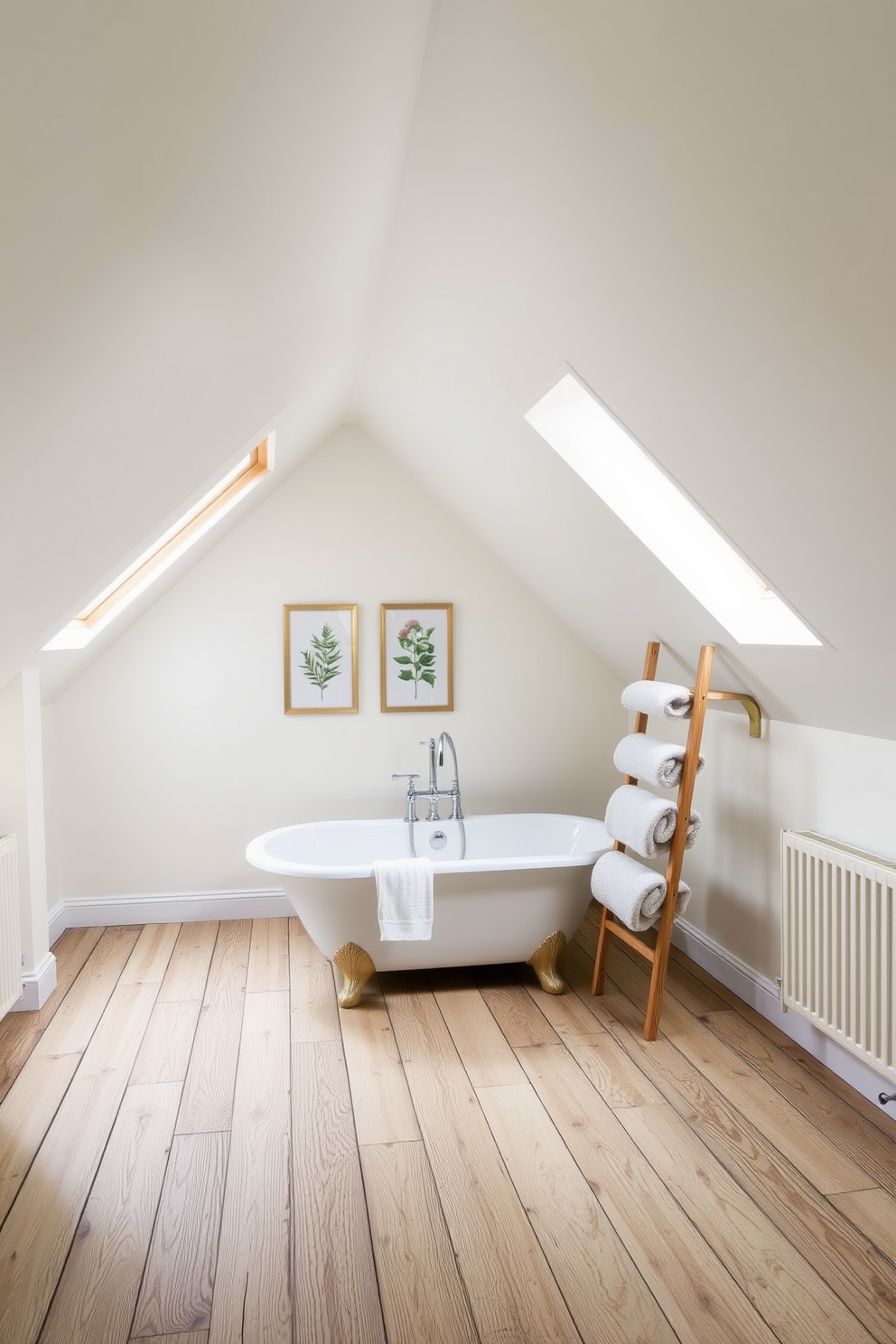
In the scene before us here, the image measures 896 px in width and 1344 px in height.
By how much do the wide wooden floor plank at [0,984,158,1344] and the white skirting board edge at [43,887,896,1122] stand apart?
531 millimetres

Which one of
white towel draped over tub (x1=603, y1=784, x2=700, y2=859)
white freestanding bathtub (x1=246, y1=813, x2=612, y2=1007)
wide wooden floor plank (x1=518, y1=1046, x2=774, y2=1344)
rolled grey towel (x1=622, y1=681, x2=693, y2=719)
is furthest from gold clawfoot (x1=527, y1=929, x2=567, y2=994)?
rolled grey towel (x1=622, y1=681, x2=693, y2=719)

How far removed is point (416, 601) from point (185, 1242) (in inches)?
114

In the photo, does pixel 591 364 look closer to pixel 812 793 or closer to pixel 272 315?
pixel 272 315

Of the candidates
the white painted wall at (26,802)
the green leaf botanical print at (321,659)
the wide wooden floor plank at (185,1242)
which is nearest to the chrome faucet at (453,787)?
the green leaf botanical print at (321,659)

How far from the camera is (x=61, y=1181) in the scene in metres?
2.34

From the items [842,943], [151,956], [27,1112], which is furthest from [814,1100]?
[151,956]

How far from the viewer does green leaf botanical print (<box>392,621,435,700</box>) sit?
4.43m

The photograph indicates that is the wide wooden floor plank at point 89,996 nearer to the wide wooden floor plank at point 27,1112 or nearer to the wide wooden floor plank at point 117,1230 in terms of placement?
the wide wooden floor plank at point 27,1112

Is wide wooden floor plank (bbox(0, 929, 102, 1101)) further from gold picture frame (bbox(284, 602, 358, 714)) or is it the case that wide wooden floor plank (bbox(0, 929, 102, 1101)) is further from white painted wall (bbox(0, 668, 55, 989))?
gold picture frame (bbox(284, 602, 358, 714))

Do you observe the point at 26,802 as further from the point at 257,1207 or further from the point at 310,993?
the point at 257,1207

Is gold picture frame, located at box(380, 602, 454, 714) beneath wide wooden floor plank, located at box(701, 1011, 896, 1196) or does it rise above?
above

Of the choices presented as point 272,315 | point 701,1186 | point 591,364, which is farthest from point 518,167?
point 701,1186

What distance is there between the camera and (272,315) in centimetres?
222

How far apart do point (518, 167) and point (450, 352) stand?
3.45ft
